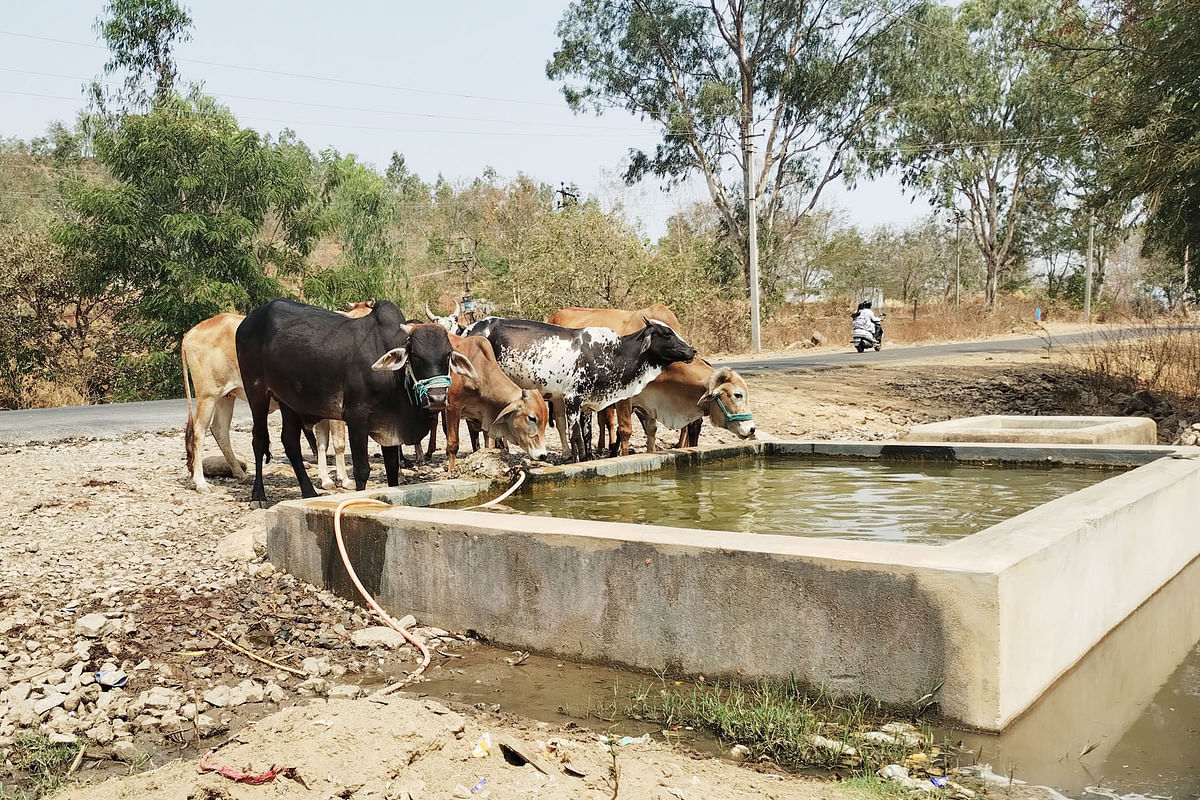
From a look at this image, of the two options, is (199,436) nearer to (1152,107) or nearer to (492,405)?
(492,405)

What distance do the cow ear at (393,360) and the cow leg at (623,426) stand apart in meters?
2.99

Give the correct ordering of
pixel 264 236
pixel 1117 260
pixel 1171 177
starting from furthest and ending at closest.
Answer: pixel 1117 260 < pixel 264 236 < pixel 1171 177

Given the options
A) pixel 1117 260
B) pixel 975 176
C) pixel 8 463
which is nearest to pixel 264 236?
pixel 8 463

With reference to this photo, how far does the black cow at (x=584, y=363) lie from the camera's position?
9.51 meters

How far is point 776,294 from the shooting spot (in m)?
39.2

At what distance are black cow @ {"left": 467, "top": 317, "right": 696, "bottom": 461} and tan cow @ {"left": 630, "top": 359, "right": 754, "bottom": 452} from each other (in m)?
0.41

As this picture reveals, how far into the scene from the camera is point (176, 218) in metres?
21.6

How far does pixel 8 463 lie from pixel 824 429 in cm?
982

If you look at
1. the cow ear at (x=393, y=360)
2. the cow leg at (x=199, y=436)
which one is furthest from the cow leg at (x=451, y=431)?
the cow leg at (x=199, y=436)

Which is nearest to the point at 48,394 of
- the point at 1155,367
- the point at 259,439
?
the point at 259,439

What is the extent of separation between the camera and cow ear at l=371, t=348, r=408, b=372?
7574 mm

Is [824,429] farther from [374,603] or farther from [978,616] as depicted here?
[978,616]

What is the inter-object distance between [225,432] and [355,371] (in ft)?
9.52

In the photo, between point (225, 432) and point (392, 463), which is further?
point (225, 432)
